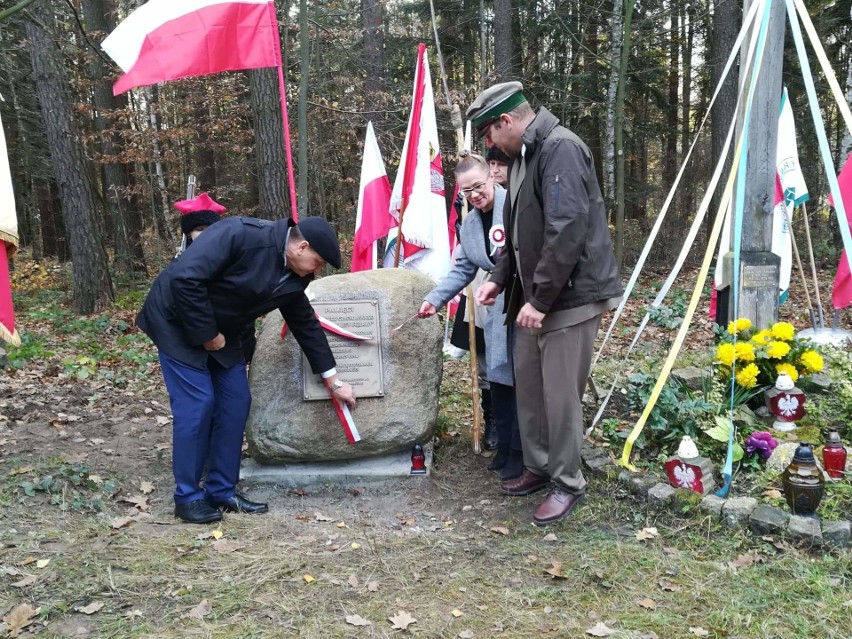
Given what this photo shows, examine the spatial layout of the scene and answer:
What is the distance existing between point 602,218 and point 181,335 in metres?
2.28

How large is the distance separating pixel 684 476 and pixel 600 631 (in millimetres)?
1229

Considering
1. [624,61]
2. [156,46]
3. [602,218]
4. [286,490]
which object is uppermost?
[624,61]

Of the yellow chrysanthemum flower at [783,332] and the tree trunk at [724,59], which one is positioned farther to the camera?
the tree trunk at [724,59]

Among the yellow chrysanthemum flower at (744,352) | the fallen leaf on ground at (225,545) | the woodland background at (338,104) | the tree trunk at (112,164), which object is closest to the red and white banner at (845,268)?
the yellow chrysanthemum flower at (744,352)

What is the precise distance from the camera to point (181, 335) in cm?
363

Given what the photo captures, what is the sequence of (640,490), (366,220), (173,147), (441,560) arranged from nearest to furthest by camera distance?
(441,560), (640,490), (366,220), (173,147)

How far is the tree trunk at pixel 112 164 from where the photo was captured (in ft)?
41.7

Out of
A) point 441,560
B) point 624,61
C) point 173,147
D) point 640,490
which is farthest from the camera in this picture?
point 173,147

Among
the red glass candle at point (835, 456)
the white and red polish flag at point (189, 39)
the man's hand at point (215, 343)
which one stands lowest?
the red glass candle at point (835, 456)

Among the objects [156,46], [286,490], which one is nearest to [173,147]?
[156,46]

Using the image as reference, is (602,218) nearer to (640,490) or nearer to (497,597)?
(640,490)

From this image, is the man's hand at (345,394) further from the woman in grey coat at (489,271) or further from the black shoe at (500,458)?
the black shoe at (500,458)

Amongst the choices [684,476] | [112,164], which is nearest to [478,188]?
[684,476]

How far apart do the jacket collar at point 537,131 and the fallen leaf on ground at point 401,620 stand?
2.22m
